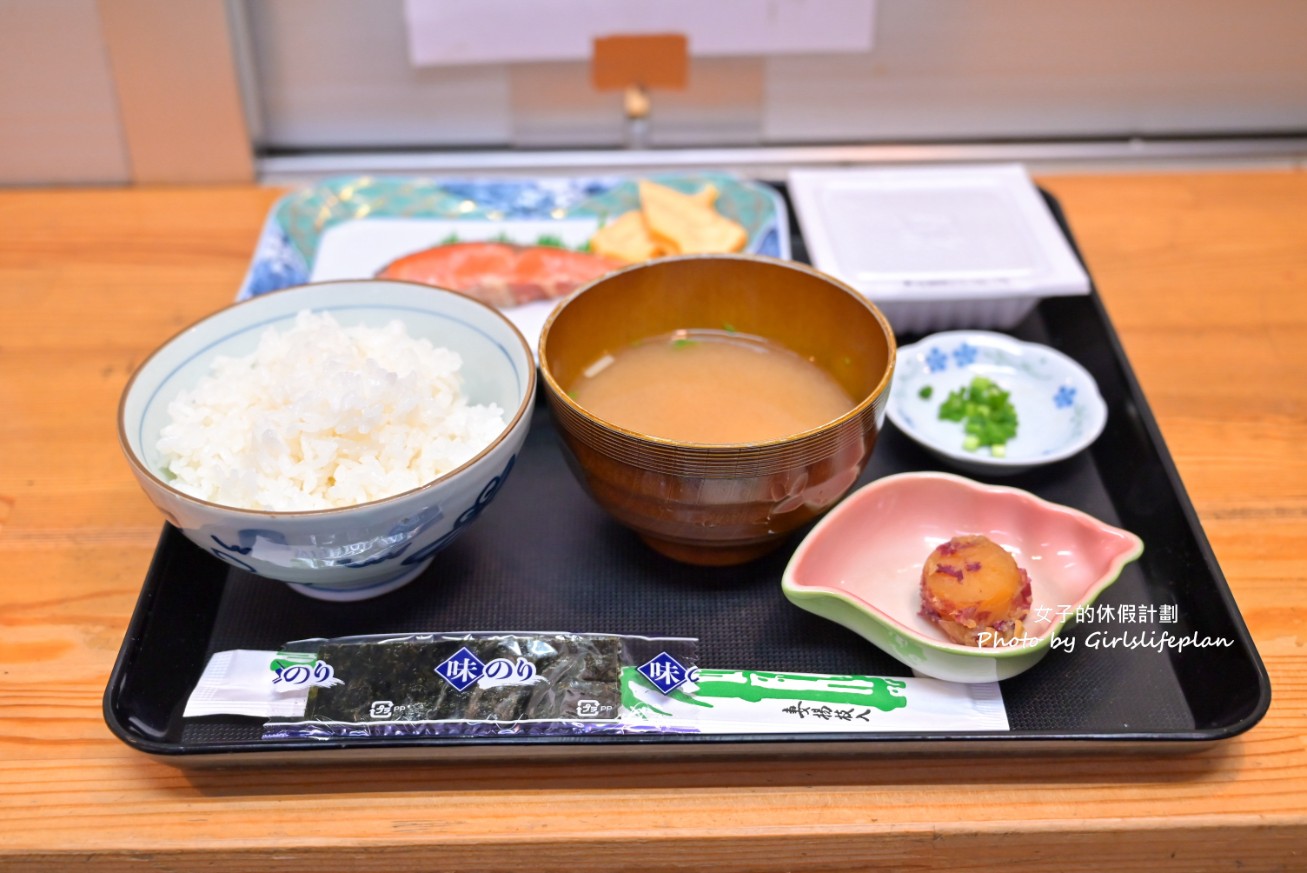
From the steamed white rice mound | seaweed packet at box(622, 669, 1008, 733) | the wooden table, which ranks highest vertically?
the steamed white rice mound

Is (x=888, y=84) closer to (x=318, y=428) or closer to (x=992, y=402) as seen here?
(x=992, y=402)

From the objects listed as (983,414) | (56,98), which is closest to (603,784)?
(983,414)

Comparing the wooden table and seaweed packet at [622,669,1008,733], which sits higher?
seaweed packet at [622,669,1008,733]

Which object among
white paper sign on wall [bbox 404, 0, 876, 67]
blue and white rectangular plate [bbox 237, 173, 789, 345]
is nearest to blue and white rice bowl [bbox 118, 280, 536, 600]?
blue and white rectangular plate [bbox 237, 173, 789, 345]

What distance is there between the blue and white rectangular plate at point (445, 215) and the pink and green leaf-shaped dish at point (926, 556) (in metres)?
0.55

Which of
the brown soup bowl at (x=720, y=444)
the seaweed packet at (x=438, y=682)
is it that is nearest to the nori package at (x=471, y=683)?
the seaweed packet at (x=438, y=682)

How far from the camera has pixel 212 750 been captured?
0.86 meters

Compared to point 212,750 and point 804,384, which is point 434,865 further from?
point 804,384

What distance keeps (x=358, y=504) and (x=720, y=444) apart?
325 mm

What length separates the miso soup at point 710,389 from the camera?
1064mm

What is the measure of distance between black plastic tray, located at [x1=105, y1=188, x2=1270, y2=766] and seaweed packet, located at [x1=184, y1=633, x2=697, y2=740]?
0.02 m

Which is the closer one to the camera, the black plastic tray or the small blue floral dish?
the black plastic tray

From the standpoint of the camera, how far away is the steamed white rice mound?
93 centimetres

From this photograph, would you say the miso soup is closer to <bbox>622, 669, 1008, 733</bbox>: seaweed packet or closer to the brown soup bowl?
the brown soup bowl
